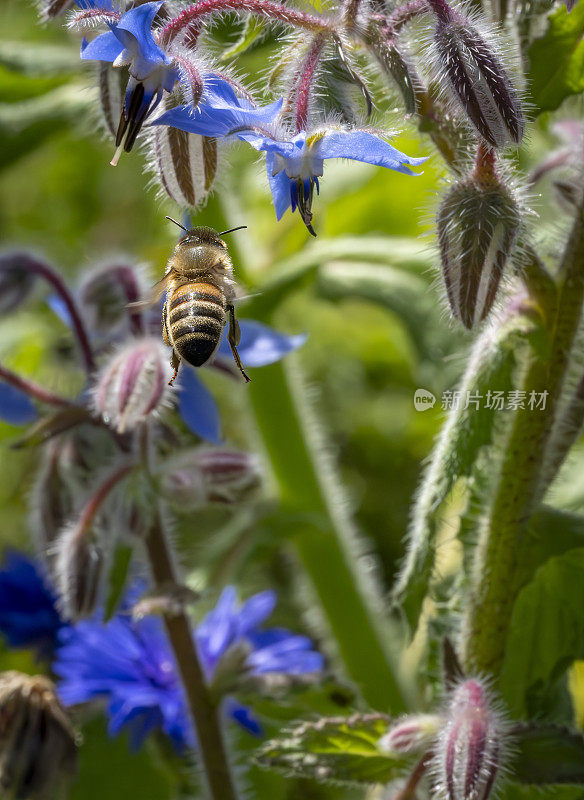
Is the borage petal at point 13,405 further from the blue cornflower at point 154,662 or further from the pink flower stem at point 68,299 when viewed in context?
the blue cornflower at point 154,662

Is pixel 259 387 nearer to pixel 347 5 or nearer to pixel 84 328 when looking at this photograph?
pixel 84 328

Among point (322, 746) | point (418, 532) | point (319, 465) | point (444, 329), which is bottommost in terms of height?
point (322, 746)

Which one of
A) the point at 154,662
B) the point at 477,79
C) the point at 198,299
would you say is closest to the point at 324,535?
the point at 154,662

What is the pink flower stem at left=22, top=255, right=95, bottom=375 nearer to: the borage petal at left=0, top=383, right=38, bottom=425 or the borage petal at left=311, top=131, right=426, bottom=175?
the borage petal at left=0, top=383, right=38, bottom=425

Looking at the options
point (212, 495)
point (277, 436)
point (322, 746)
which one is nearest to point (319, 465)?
point (277, 436)

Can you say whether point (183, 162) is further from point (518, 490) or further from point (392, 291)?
point (392, 291)

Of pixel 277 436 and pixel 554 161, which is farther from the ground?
pixel 554 161
